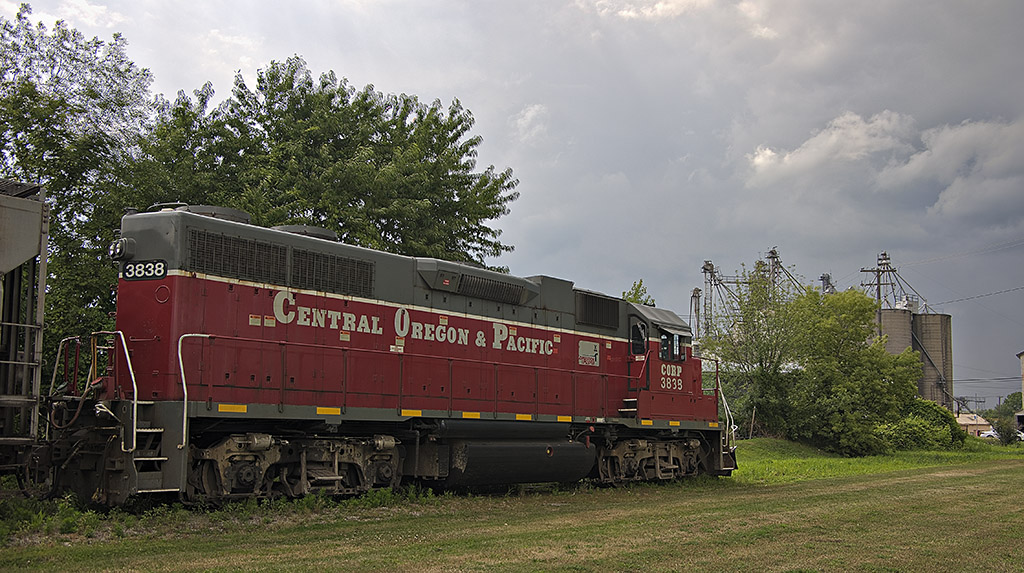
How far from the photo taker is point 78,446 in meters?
10.9

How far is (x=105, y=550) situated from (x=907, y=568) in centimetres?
786

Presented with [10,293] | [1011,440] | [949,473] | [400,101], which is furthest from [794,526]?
[1011,440]

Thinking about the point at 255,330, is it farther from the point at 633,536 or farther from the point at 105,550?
the point at 633,536

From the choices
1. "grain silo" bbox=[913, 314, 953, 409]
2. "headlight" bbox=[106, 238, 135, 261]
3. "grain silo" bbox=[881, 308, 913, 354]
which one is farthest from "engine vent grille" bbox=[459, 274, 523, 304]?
"grain silo" bbox=[913, 314, 953, 409]

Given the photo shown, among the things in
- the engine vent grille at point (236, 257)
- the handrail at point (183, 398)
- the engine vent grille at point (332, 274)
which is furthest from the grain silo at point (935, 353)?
the handrail at point (183, 398)

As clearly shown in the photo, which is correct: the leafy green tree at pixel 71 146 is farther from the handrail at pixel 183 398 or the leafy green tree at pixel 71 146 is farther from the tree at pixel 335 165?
the handrail at pixel 183 398

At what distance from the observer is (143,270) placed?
1165cm

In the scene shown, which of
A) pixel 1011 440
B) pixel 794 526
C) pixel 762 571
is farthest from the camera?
pixel 1011 440

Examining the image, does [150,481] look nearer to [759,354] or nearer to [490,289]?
[490,289]

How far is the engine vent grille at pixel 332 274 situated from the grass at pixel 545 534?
3152mm

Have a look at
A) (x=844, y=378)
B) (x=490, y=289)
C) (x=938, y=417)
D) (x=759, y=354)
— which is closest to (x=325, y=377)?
(x=490, y=289)

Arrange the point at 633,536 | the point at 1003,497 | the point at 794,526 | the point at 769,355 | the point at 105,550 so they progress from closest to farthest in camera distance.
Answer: the point at 105,550 → the point at 633,536 → the point at 794,526 → the point at 1003,497 → the point at 769,355

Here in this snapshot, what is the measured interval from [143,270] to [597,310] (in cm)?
930

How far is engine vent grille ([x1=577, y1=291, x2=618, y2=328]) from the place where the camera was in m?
17.6
